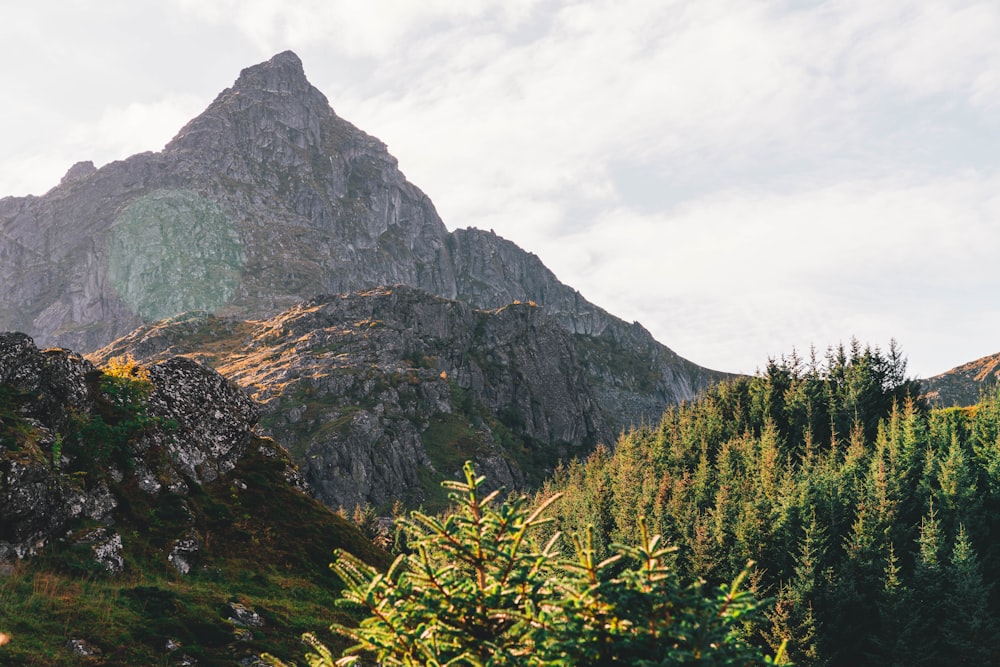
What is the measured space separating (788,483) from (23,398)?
5224cm

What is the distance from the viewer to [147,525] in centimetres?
2841

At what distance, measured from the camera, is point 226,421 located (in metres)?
39.3

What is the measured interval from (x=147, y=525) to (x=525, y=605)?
28338 millimetres

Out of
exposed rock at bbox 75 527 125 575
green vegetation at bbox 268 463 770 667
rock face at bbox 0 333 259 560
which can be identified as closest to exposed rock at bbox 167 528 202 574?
exposed rock at bbox 75 527 125 575

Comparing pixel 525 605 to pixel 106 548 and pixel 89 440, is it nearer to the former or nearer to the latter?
pixel 106 548

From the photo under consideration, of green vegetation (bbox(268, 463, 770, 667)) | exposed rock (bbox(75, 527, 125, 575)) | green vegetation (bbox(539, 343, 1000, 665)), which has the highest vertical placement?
green vegetation (bbox(268, 463, 770, 667))

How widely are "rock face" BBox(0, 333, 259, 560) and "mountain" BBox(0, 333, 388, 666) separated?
2.7 inches

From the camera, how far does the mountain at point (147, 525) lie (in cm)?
2030

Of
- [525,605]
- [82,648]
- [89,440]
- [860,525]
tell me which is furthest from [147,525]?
[860,525]

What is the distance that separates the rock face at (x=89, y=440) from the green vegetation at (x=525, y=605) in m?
22.8

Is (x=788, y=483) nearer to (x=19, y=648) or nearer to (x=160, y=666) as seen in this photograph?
(x=160, y=666)

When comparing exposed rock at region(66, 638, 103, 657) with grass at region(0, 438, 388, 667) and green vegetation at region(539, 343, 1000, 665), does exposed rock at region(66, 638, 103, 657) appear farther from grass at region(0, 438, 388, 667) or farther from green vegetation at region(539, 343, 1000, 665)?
green vegetation at region(539, 343, 1000, 665)

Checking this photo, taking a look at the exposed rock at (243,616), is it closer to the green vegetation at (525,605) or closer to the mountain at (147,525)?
the mountain at (147,525)

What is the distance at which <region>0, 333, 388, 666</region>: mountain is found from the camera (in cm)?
2030
